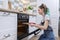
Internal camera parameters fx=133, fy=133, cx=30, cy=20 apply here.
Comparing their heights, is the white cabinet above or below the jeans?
above

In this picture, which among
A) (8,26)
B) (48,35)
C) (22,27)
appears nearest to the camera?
(8,26)

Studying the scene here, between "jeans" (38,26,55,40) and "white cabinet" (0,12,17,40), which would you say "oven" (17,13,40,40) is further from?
"jeans" (38,26,55,40)

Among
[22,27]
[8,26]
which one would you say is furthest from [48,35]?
[8,26]

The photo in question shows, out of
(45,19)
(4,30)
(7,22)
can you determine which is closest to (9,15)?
(7,22)

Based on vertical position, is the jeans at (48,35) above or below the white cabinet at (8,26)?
below

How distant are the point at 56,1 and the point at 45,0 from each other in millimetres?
405

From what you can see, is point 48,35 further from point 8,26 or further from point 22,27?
point 8,26

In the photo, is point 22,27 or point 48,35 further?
point 22,27

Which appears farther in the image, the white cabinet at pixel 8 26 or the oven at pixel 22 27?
the oven at pixel 22 27

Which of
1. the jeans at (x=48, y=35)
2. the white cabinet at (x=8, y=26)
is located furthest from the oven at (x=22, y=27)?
the jeans at (x=48, y=35)

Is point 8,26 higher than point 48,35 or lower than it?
higher

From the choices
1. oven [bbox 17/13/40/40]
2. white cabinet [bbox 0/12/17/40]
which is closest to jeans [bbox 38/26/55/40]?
oven [bbox 17/13/40/40]

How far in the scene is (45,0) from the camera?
196 inches

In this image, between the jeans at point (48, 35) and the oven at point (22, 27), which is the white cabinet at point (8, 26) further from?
the jeans at point (48, 35)
